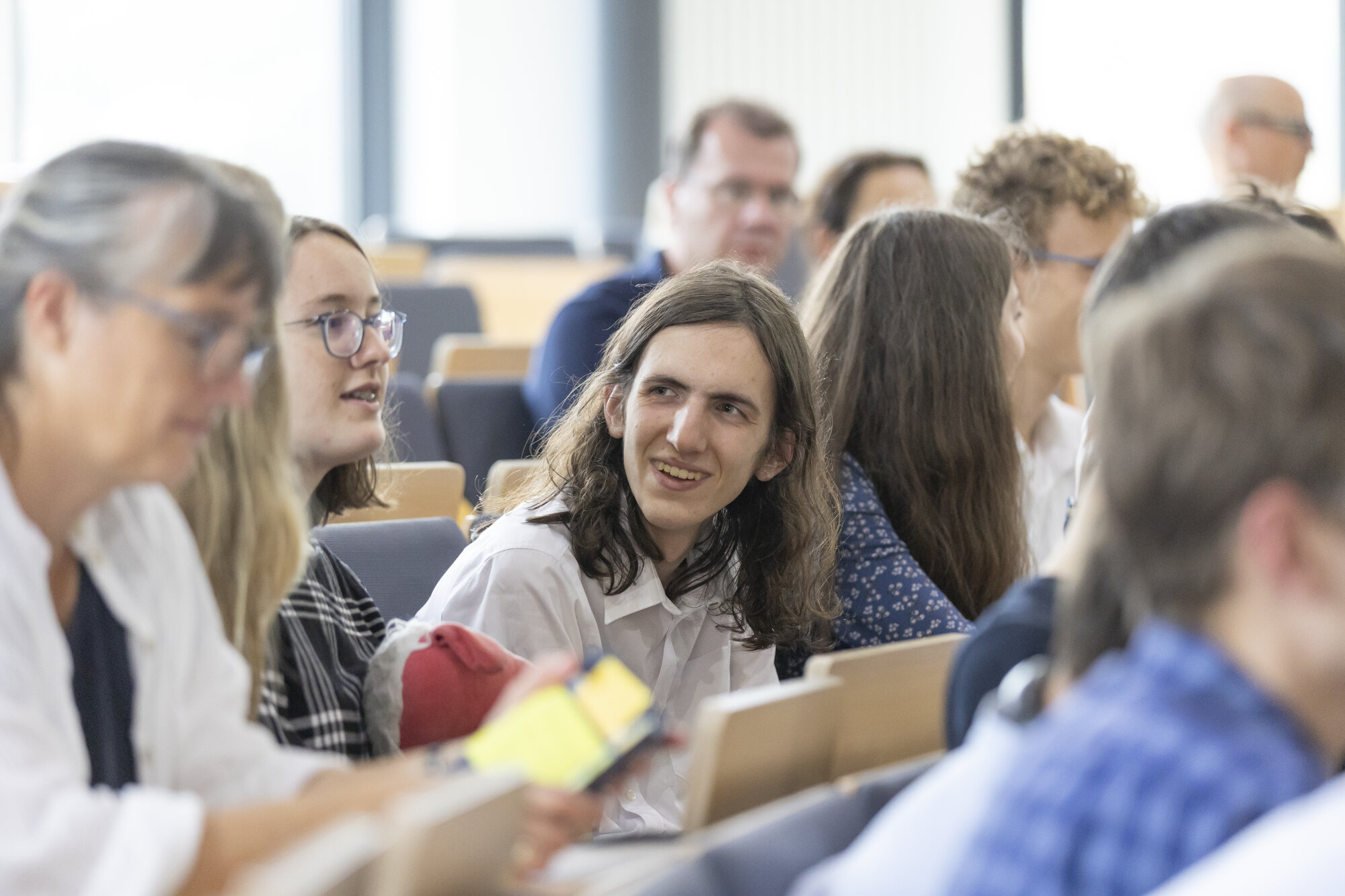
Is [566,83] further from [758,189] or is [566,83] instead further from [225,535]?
[225,535]

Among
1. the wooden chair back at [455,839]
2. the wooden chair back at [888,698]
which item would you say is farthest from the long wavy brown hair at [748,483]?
the wooden chair back at [455,839]

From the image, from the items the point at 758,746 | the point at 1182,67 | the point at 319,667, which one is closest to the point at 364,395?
the point at 319,667

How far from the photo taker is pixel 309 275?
2014mm

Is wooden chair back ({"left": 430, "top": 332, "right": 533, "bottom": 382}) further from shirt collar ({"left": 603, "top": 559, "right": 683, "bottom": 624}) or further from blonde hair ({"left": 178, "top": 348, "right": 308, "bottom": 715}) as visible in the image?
blonde hair ({"left": 178, "top": 348, "right": 308, "bottom": 715})

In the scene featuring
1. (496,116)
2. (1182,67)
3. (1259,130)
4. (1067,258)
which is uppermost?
(1182,67)

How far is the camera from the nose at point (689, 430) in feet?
6.25

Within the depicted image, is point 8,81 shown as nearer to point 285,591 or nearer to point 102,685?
point 285,591

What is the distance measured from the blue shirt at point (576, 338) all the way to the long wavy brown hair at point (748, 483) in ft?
3.84

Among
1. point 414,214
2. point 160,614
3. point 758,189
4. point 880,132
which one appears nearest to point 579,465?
point 160,614

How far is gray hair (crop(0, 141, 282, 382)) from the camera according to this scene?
3.51 ft

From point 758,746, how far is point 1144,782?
422 millimetres

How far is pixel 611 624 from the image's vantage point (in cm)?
195

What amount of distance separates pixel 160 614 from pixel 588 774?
45cm

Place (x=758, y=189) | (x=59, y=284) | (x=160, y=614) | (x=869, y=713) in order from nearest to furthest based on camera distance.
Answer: (x=59, y=284) → (x=160, y=614) → (x=869, y=713) → (x=758, y=189)
